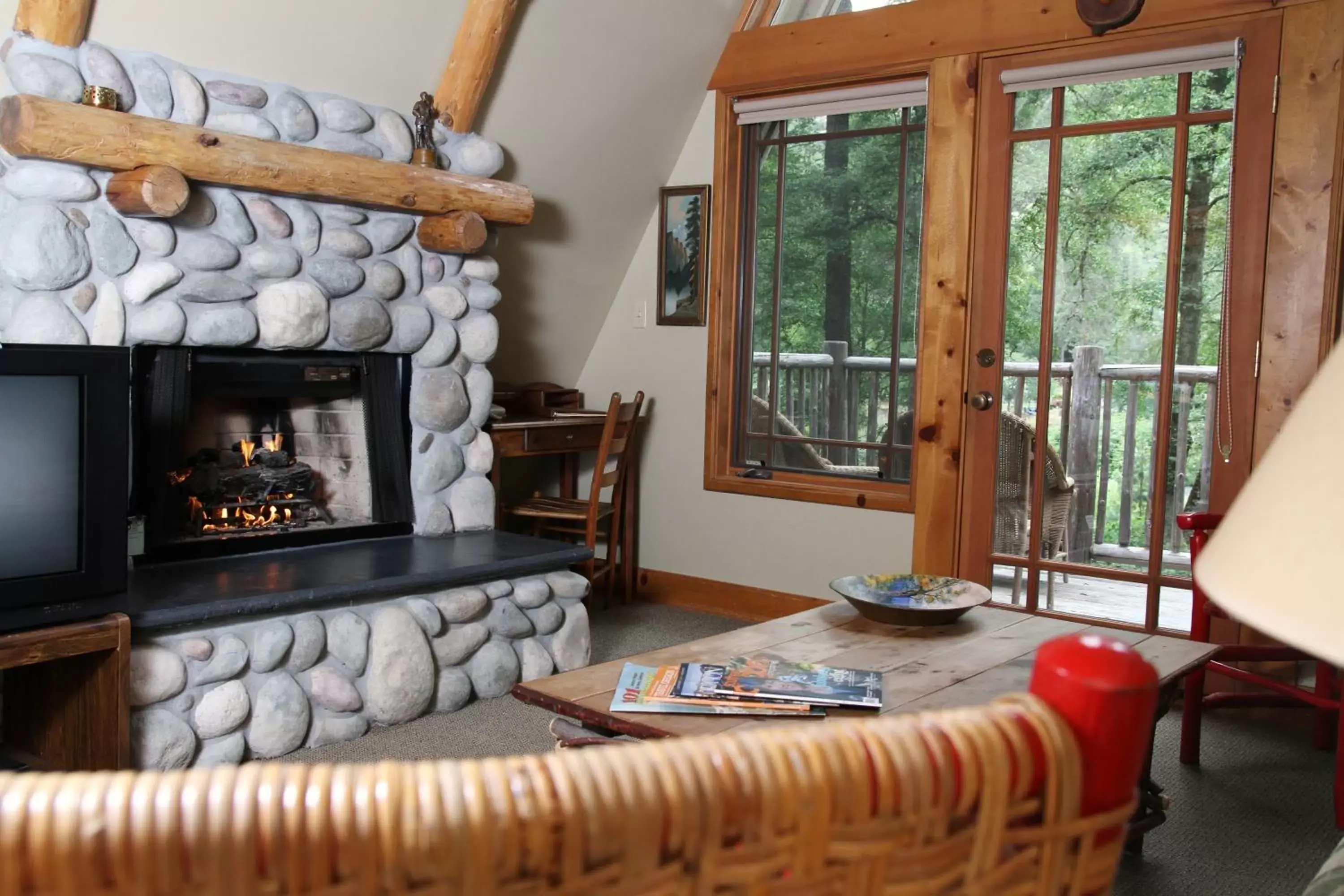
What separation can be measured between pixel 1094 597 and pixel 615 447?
1.85m

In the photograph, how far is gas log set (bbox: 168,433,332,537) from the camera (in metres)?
3.47

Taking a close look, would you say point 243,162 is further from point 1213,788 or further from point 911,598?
point 1213,788

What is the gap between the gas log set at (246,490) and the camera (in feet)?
11.4

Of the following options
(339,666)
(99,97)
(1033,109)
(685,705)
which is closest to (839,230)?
(1033,109)

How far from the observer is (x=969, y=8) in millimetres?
3955

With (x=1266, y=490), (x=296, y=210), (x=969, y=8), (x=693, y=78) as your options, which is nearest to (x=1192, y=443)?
(x=969, y=8)

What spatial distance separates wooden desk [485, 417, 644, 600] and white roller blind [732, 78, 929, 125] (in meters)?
1.36

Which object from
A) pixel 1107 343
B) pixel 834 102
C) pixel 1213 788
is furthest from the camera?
pixel 834 102

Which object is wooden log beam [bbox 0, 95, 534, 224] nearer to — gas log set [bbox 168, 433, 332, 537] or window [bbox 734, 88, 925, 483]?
gas log set [bbox 168, 433, 332, 537]

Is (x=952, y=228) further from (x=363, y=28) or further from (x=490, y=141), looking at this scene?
(x=363, y=28)

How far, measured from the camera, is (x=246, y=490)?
358 centimetres

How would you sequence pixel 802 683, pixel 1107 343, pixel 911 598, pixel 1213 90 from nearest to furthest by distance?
1. pixel 802 683
2. pixel 911 598
3. pixel 1213 90
4. pixel 1107 343

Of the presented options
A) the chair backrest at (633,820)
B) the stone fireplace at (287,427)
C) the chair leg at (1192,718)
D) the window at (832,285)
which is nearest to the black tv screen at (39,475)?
the stone fireplace at (287,427)

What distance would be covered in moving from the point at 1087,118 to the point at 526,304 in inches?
87.7
